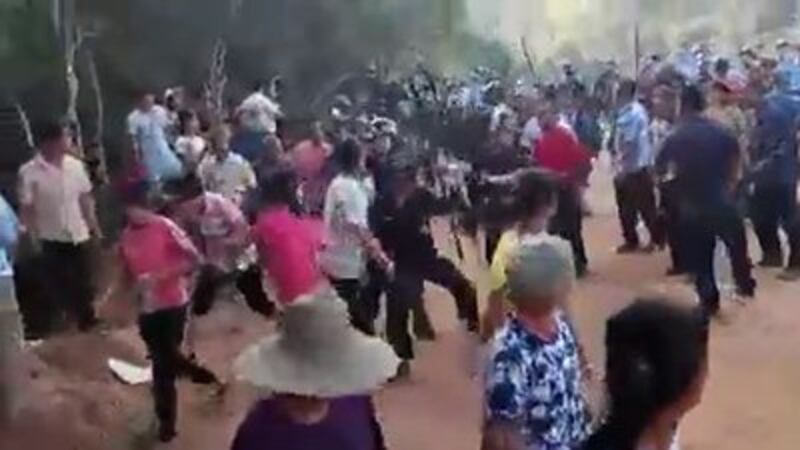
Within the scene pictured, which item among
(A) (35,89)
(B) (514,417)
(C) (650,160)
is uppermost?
(B) (514,417)

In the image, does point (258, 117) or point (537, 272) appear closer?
point (537, 272)

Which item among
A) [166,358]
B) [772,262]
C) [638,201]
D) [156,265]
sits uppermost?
[156,265]

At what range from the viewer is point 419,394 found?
440 inches

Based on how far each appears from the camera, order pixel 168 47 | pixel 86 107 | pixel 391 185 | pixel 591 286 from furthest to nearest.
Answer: pixel 168 47
pixel 86 107
pixel 591 286
pixel 391 185

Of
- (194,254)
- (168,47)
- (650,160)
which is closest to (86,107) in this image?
(168,47)

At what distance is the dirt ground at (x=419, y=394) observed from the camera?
990 cm

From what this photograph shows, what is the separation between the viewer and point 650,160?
17188 millimetres

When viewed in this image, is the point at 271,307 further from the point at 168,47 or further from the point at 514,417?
the point at 168,47

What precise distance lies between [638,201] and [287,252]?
8599 mm

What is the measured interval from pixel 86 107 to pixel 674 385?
52.9ft

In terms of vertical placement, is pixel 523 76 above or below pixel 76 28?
below

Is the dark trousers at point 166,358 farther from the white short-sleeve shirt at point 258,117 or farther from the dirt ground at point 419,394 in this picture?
the white short-sleeve shirt at point 258,117

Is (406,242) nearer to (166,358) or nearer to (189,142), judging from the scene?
(166,358)

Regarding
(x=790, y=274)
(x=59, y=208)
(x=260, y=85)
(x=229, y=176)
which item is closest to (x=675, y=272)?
(x=790, y=274)
